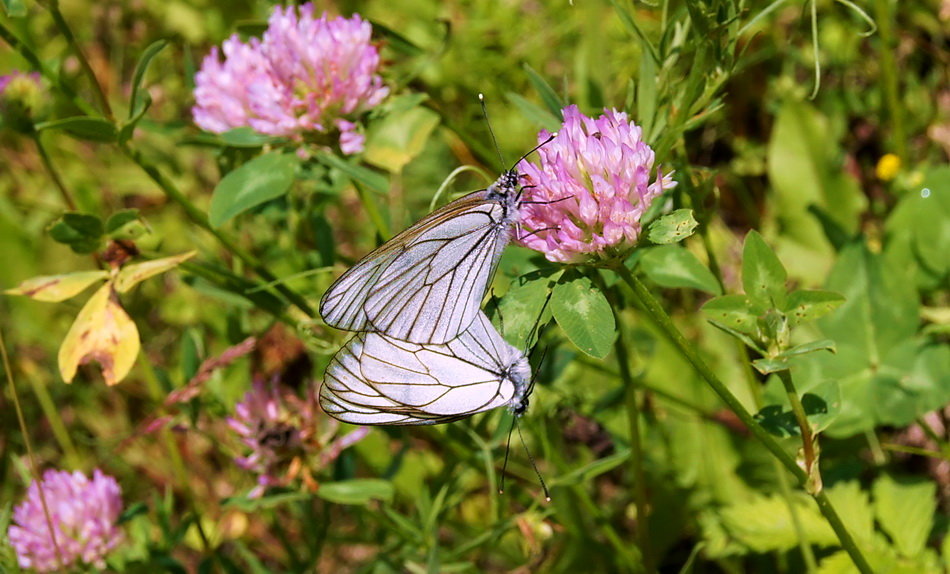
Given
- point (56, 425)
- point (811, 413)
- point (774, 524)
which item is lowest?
point (774, 524)

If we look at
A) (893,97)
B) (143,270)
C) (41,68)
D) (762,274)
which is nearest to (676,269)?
(762,274)

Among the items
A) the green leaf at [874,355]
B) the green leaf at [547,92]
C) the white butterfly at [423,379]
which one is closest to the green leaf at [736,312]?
the white butterfly at [423,379]

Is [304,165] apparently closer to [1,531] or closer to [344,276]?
[344,276]

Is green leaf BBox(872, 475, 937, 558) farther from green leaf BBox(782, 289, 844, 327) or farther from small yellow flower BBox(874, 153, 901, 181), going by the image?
small yellow flower BBox(874, 153, 901, 181)

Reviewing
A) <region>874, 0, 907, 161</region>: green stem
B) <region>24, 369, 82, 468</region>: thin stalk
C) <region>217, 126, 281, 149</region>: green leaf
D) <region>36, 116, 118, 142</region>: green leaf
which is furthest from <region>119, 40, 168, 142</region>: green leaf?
<region>874, 0, 907, 161</region>: green stem

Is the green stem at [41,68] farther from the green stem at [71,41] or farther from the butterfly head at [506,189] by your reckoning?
the butterfly head at [506,189]

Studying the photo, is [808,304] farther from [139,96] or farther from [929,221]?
[139,96]

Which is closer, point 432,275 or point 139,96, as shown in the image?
point 432,275

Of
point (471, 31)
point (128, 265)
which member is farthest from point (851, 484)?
point (471, 31)
